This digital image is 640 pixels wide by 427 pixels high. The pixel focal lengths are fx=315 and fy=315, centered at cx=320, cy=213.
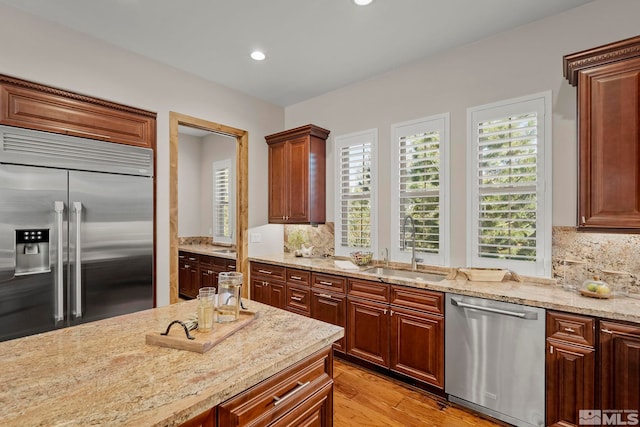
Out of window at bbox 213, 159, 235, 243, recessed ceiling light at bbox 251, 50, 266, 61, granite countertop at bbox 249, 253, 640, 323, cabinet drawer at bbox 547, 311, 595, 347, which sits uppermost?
recessed ceiling light at bbox 251, 50, 266, 61

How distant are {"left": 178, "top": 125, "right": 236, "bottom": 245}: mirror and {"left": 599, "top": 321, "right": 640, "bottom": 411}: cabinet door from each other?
16.3 ft

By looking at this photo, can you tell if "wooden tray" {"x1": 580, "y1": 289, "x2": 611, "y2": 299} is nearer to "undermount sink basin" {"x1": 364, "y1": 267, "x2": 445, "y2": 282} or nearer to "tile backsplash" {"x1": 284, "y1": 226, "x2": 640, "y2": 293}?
"tile backsplash" {"x1": 284, "y1": 226, "x2": 640, "y2": 293}

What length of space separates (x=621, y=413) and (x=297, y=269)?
2684mm

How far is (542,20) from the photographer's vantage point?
102 inches

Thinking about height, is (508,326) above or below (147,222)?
below

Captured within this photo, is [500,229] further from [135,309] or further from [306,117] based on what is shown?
[135,309]

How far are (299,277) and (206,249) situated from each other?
268 cm

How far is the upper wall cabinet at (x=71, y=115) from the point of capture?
7.90 feet

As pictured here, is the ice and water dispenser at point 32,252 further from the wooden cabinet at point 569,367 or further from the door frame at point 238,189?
the wooden cabinet at point 569,367

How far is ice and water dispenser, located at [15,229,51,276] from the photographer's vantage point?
2.38 meters

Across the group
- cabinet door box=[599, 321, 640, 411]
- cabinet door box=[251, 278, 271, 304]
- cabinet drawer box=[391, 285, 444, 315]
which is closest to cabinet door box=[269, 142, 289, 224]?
cabinet door box=[251, 278, 271, 304]

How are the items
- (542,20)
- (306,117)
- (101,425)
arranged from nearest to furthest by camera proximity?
(101,425), (542,20), (306,117)

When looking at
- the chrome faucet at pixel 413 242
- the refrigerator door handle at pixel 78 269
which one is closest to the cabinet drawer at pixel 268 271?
the chrome faucet at pixel 413 242

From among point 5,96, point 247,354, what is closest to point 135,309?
point 5,96
